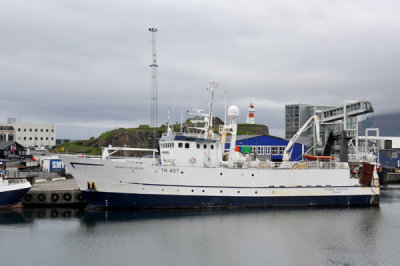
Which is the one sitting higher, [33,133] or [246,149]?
[33,133]

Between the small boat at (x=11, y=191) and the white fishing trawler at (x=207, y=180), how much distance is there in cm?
434

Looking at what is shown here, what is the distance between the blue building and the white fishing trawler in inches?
801

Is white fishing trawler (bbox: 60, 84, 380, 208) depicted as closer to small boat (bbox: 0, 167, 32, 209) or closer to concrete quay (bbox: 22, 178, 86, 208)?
concrete quay (bbox: 22, 178, 86, 208)

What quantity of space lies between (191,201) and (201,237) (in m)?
7.07

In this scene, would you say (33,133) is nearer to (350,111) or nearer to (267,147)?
(267,147)

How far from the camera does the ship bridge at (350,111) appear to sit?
63719 mm

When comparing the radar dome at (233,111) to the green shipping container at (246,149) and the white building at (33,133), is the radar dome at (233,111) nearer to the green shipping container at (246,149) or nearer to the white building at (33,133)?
the green shipping container at (246,149)

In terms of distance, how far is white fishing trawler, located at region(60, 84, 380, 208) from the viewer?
30.3 metres

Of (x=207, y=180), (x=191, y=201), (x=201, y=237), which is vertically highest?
(x=207, y=180)

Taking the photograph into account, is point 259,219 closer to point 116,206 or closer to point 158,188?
point 158,188

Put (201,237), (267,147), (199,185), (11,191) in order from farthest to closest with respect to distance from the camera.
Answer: (267,147), (11,191), (199,185), (201,237)

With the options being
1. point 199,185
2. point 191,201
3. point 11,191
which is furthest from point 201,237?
point 11,191

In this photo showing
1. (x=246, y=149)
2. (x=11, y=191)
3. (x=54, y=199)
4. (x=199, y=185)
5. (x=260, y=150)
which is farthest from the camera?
(x=260, y=150)

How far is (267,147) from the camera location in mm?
57531
